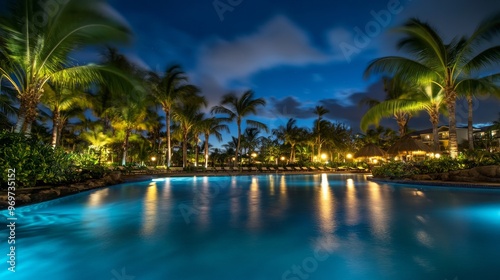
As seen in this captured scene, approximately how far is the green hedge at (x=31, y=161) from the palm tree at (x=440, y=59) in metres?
14.2

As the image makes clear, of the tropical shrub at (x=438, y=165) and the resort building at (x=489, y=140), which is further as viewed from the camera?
the resort building at (x=489, y=140)

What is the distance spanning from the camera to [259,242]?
4.64 metres

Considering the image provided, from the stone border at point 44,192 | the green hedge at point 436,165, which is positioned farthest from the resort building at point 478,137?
the stone border at point 44,192

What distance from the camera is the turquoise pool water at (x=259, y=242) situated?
11.4 feet

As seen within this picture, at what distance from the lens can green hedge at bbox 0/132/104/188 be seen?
7688 millimetres

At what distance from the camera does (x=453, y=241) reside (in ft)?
14.9

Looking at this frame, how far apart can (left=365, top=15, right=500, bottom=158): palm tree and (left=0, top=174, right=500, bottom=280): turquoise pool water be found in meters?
7.80

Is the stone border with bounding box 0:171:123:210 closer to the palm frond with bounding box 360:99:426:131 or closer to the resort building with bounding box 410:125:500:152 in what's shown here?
the palm frond with bounding box 360:99:426:131

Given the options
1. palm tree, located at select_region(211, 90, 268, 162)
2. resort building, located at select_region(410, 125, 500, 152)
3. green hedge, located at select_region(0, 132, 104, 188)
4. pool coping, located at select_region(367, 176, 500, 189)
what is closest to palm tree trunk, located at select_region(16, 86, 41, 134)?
green hedge, located at select_region(0, 132, 104, 188)

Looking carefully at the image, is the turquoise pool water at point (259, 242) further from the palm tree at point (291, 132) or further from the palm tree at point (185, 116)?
the palm tree at point (291, 132)

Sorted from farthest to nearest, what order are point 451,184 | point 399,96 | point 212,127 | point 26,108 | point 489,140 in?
point 489,140 → point 212,127 → point 399,96 → point 451,184 → point 26,108

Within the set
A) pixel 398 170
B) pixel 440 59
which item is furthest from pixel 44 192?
pixel 440 59

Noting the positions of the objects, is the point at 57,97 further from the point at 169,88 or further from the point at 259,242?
the point at 259,242

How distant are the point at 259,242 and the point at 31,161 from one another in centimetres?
782
